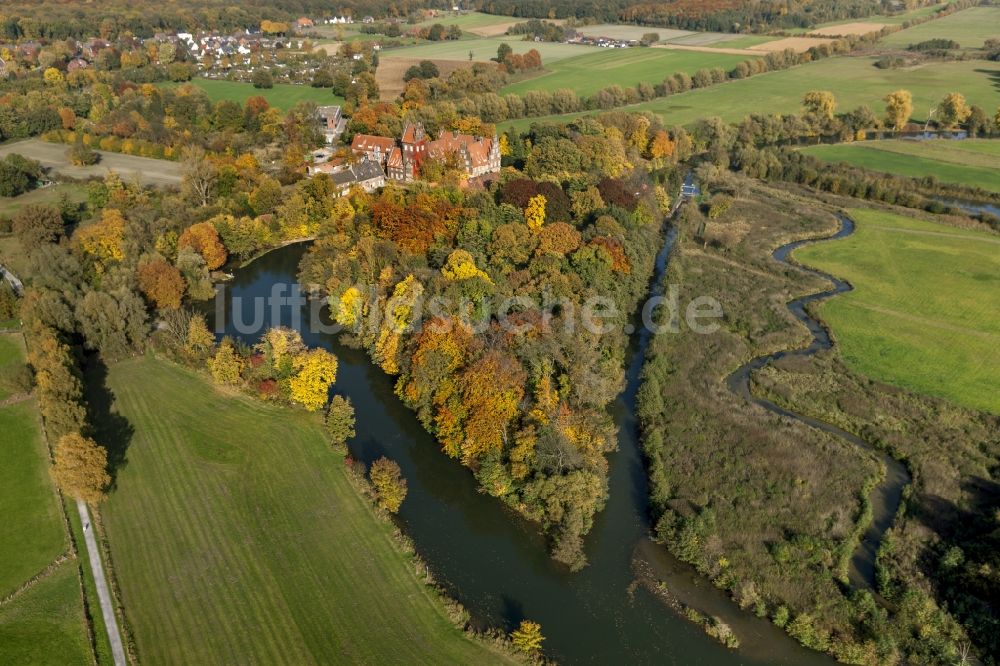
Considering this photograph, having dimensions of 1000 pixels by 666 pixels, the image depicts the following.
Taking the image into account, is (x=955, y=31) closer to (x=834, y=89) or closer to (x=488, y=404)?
(x=834, y=89)

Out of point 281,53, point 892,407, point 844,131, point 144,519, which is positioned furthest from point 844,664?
point 281,53

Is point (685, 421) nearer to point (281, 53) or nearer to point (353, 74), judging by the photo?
point (353, 74)

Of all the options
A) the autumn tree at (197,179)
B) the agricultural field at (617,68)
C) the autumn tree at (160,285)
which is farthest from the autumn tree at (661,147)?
the autumn tree at (160,285)

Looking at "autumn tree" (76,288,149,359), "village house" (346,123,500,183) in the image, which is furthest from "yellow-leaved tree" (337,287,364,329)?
"village house" (346,123,500,183)

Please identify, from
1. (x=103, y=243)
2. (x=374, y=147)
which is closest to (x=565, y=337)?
(x=103, y=243)

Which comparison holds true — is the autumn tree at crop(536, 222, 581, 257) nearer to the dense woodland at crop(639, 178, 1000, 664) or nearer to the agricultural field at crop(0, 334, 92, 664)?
the dense woodland at crop(639, 178, 1000, 664)

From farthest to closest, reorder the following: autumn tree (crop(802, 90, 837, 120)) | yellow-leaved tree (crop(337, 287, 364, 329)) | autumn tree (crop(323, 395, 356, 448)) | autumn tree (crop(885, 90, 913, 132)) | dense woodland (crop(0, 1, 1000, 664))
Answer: autumn tree (crop(802, 90, 837, 120)) → autumn tree (crop(885, 90, 913, 132)) → yellow-leaved tree (crop(337, 287, 364, 329)) → autumn tree (crop(323, 395, 356, 448)) → dense woodland (crop(0, 1, 1000, 664))

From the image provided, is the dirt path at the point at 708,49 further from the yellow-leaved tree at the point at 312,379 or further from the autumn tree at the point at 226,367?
the autumn tree at the point at 226,367
